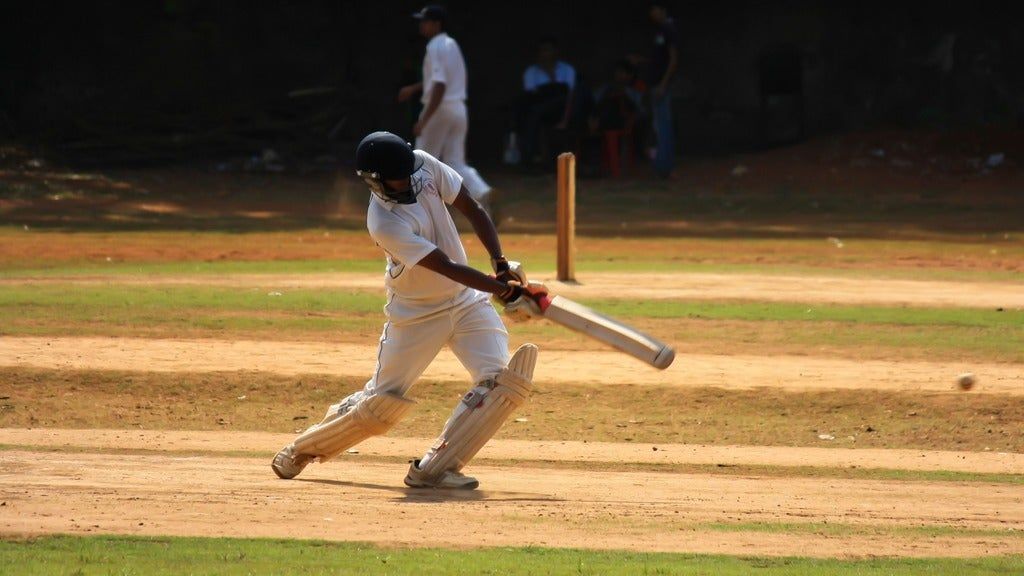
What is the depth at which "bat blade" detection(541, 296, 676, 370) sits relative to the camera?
24.5ft

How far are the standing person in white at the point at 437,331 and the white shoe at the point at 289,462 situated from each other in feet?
0.58

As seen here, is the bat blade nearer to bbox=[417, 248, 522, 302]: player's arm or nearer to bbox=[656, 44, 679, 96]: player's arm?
bbox=[417, 248, 522, 302]: player's arm

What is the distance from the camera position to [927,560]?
6.43 m

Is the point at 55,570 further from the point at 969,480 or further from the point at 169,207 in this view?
the point at 169,207

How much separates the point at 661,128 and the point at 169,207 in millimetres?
7215

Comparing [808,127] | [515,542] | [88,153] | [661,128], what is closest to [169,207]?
[88,153]

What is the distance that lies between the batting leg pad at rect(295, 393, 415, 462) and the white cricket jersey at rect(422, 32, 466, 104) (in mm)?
9529

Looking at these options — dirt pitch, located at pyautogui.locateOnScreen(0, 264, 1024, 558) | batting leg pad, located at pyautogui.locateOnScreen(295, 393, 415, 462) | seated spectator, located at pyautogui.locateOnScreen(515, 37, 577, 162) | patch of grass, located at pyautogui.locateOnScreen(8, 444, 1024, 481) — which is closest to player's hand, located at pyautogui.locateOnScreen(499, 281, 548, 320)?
batting leg pad, located at pyautogui.locateOnScreen(295, 393, 415, 462)

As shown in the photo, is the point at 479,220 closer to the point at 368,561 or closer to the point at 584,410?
the point at 368,561

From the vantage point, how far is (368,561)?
633 centimetres

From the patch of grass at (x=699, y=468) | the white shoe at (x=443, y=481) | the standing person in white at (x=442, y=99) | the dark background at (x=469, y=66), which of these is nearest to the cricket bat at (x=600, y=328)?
the white shoe at (x=443, y=481)

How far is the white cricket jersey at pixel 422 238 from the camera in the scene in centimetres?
750

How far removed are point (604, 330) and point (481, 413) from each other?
28.1 inches

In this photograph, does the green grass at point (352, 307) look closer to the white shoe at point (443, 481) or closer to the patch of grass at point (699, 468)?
the patch of grass at point (699, 468)
